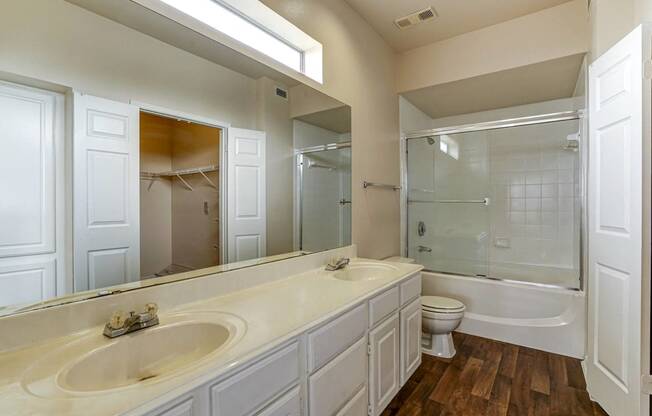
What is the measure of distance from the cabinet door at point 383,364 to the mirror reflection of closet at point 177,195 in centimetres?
91

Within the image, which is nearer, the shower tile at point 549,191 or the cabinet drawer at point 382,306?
the cabinet drawer at point 382,306

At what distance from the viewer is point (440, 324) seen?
227 cm

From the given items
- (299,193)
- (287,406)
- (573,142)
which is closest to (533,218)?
(573,142)

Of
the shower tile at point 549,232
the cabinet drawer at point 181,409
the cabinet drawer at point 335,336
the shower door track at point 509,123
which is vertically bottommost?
the cabinet drawer at point 335,336

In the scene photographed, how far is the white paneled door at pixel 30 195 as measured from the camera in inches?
34.0

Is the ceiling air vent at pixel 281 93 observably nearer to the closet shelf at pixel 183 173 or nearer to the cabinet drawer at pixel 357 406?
the closet shelf at pixel 183 173

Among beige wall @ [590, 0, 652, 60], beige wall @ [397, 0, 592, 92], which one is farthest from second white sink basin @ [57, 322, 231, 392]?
beige wall @ [397, 0, 592, 92]

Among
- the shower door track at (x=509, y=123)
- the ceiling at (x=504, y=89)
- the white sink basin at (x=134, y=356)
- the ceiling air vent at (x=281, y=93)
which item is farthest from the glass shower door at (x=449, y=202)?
the white sink basin at (x=134, y=356)

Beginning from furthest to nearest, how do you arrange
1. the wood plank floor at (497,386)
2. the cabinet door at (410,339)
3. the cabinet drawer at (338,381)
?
the cabinet door at (410,339), the wood plank floor at (497,386), the cabinet drawer at (338,381)

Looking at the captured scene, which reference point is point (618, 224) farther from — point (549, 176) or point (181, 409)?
point (181, 409)

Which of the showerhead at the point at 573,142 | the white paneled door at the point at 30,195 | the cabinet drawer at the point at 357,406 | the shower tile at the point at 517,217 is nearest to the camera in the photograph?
the white paneled door at the point at 30,195

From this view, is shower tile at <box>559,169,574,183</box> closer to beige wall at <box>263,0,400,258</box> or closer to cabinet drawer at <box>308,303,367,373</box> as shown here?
beige wall at <box>263,0,400,258</box>

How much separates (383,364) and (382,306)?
0.32m

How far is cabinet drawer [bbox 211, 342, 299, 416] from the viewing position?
785mm
